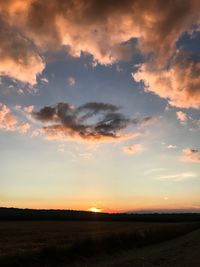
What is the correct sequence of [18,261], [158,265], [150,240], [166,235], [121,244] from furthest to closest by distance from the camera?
1. [166,235]
2. [150,240]
3. [121,244]
4. [158,265]
5. [18,261]

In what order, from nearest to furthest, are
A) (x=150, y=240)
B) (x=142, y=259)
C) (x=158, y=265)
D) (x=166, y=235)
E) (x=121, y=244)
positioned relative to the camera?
Answer: 1. (x=158, y=265)
2. (x=142, y=259)
3. (x=121, y=244)
4. (x=150, y=240)
5. (x=166, y=235)

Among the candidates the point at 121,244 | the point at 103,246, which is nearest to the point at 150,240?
the point at 121,244

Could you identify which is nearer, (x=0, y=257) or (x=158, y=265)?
(x=0, y=257)

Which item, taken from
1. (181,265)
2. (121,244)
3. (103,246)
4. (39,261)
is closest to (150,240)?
(121,244)

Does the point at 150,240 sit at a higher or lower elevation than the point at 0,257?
higher

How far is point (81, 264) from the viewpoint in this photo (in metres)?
23.8

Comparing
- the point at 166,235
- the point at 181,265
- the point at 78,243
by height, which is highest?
the point at 166,235

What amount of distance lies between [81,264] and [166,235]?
26.8 meters

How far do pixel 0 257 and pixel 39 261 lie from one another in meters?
2.16

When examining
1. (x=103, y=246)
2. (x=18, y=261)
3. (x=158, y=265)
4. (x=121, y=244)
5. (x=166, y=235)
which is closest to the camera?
(x=18, y=261)

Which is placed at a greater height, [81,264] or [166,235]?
[166,235]

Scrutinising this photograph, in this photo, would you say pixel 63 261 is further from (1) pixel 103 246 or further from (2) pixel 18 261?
(1) pixel 103 246

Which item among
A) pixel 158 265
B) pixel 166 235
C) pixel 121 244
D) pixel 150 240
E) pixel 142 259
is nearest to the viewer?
pixel 158 265

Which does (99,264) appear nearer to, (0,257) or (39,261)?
(39,261)
